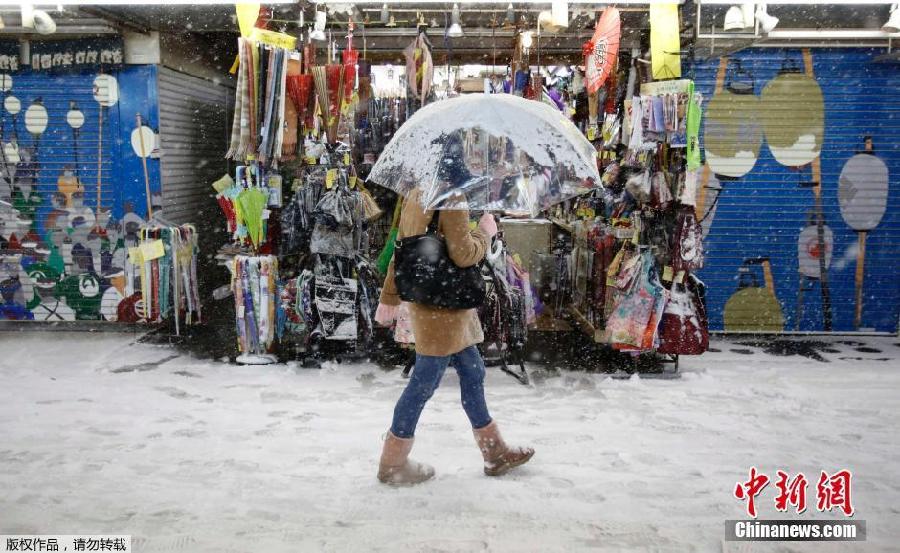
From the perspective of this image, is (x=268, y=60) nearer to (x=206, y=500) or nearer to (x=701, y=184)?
(x=206, y=500)

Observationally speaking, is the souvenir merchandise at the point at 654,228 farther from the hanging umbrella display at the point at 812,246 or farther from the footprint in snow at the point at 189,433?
the footprint in snow at the point at 189,433

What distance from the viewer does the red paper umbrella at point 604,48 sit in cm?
622

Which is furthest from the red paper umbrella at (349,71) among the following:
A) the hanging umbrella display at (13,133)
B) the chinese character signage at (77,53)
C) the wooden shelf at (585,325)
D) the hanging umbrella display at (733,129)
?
the hanging umbrella display at (13,133)

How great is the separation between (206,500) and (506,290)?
3319 mm

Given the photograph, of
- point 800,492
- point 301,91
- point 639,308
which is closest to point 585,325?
point 639,308

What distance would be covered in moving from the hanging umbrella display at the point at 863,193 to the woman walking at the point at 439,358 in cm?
609

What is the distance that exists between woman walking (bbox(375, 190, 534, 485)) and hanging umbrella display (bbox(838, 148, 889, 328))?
20.0ft

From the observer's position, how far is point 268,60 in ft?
22.2

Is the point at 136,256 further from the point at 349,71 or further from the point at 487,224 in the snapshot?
the point at 487,224

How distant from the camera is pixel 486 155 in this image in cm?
383

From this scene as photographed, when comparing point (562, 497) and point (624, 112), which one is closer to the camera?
point (562, 497)

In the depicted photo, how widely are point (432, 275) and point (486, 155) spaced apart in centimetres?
72

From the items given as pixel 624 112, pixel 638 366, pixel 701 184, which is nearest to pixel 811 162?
pixel 701 184

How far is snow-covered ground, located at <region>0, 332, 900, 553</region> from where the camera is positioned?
377cm
